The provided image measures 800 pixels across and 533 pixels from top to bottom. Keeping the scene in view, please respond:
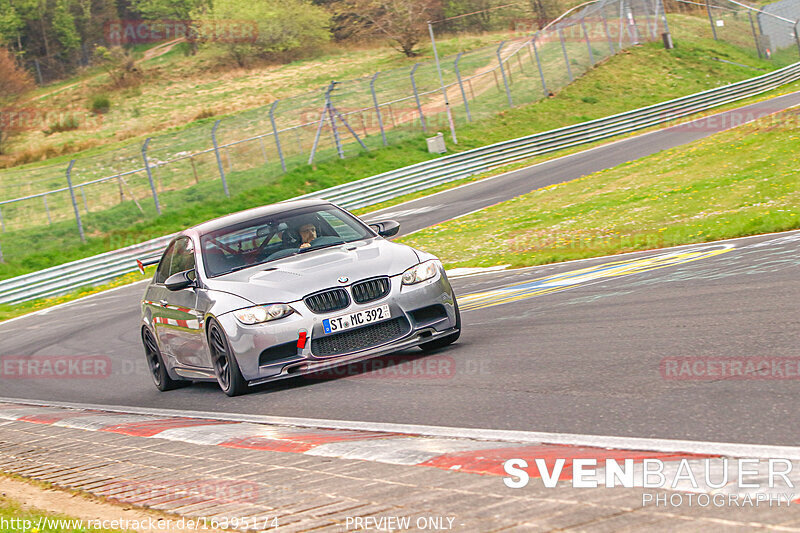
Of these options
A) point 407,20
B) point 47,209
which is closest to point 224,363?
point 47,209

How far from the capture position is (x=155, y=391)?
33.5 ft

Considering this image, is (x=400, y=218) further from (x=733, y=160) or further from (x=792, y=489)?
(x=792, y=489)

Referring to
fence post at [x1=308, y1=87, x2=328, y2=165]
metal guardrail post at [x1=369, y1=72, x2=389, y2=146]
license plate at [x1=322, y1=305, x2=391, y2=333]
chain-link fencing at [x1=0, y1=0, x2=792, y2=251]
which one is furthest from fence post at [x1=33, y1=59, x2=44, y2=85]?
license plate at [x1=322, y1=305, x2=391, y2=333]

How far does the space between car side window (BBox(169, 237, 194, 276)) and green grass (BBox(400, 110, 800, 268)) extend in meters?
7.25

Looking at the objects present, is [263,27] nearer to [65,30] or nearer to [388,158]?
[65,30]

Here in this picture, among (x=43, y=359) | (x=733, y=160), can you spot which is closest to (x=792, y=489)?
(x=43, y=359)

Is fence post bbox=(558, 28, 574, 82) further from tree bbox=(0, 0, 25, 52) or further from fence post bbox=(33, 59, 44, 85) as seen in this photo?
tree bbox=(0, 0, 25, 52)

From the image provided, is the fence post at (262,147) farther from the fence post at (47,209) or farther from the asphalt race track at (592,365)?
the asphalt race track at (592,365)

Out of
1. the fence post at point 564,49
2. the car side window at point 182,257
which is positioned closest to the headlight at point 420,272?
the car side window at point 182,257

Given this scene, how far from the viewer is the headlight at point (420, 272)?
8227 mm

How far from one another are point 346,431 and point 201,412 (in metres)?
2.31

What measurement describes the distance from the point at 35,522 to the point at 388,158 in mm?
37464

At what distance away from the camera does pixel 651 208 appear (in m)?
19.1

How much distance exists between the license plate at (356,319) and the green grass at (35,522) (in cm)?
320
